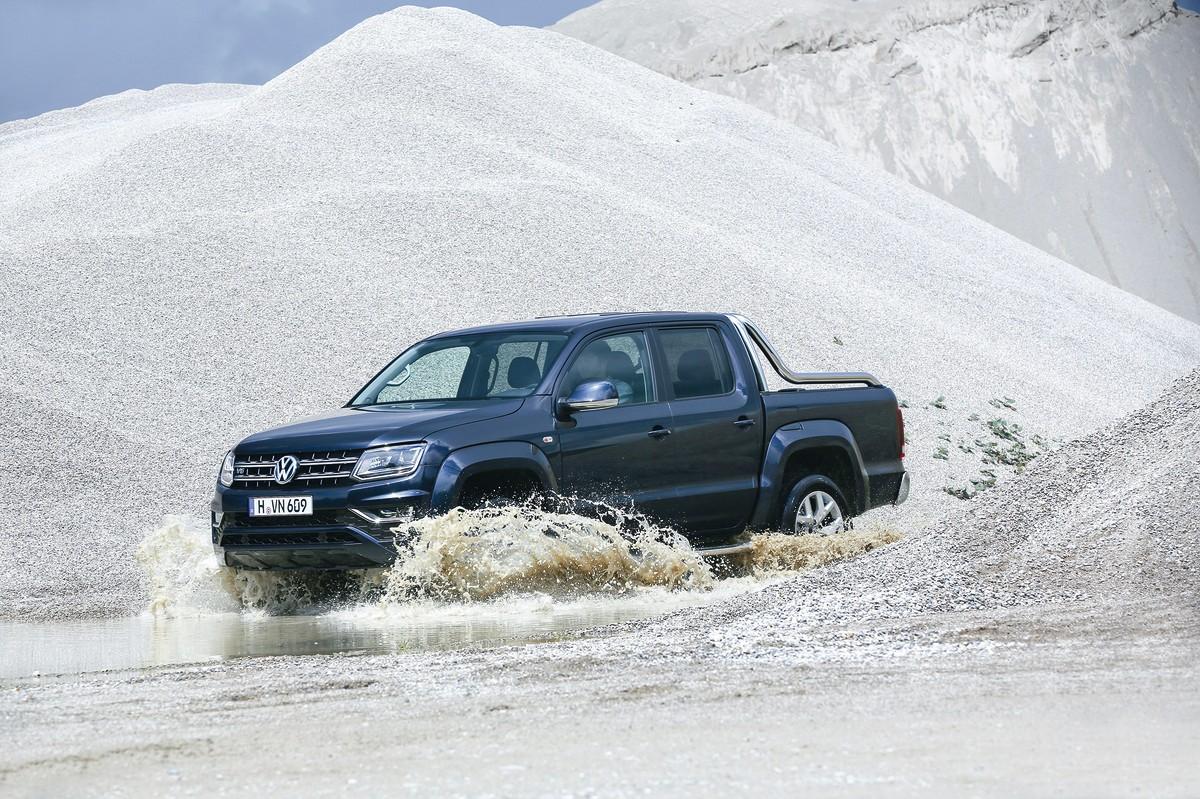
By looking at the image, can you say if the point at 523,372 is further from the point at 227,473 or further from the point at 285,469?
the point at 227,473

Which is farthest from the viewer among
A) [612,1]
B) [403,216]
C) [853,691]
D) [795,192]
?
[612,1]

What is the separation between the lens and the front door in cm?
859

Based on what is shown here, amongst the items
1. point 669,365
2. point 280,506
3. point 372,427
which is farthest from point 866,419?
point 280,506

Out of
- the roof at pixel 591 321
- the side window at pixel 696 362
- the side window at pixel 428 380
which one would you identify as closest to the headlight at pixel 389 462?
the side window at pixel 428 380

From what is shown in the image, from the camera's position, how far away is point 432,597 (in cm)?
822

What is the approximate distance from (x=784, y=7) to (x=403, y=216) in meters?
80.9

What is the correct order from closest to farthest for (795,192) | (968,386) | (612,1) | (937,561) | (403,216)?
(937,561) → (968,386) → (403,216) → (795,192) → (612,1)

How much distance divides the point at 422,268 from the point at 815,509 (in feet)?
37.9

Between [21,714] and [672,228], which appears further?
[672,228]

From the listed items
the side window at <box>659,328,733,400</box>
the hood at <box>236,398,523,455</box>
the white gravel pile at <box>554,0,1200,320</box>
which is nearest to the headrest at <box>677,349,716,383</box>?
the side window at <box>659,328,733,400</box>

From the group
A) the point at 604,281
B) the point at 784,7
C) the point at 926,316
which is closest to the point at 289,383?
the point at 604,281

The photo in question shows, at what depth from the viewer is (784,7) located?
323 ft

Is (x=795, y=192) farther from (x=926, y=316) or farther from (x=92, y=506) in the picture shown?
(x=92, y=506)

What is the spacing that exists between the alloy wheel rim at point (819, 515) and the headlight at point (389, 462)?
2.86 meters
